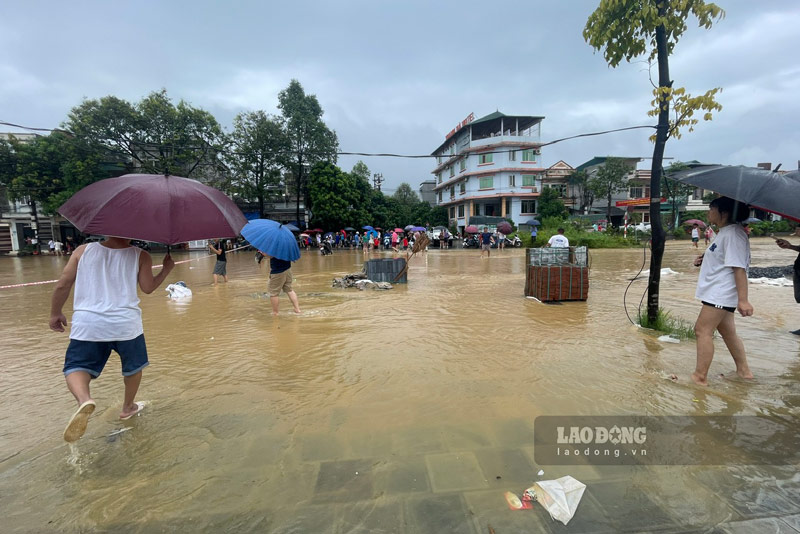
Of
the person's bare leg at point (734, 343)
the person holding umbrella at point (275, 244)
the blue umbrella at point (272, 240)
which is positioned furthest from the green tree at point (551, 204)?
the person's bare leg at point (734, 343)

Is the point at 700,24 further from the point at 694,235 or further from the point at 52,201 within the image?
the point at 52,201

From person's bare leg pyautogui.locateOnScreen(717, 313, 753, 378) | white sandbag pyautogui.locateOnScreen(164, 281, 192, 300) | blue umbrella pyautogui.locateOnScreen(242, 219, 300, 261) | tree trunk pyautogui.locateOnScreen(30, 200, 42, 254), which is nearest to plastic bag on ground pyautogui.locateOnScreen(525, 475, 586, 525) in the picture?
person's bare leg pyautogui.locateOnScreen(717, 313, 753, 378)

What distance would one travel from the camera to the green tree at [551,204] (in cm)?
3912

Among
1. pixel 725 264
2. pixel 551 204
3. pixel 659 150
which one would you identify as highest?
pixel 551 204

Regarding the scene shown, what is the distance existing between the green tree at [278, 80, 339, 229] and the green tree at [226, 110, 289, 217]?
122 cm

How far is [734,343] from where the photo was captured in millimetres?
3850

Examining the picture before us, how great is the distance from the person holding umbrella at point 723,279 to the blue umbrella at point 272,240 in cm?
538

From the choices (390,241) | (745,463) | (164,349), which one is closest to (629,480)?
(745,463)

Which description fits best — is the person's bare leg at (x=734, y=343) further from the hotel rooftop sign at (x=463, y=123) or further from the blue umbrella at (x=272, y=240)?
the hotel rooftop sign at (x=463, y=123)

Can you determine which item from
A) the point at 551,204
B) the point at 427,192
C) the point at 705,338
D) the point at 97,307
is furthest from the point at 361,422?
the point at 427,192

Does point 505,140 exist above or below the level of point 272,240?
above

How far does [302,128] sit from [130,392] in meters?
36.7

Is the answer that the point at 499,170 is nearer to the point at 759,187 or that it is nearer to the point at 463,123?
the point at 463,123

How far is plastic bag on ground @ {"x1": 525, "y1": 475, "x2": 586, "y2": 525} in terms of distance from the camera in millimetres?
2148
